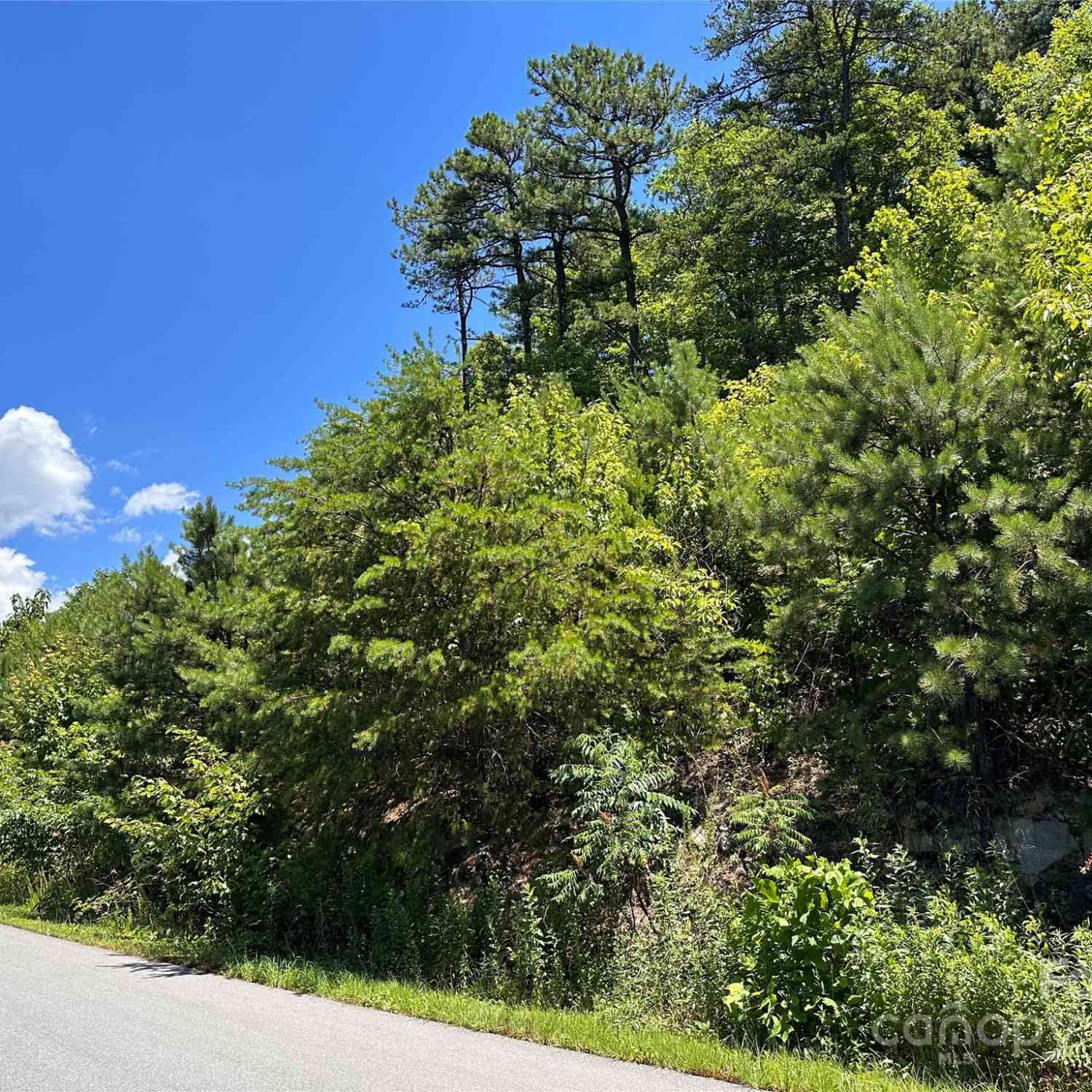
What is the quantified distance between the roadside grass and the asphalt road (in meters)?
0.15

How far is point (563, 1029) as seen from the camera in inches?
239

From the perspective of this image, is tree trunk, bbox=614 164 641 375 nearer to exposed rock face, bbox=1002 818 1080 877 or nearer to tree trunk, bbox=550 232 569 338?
tree trunk, bbox=550 232 569 338

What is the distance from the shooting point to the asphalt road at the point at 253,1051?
16.5 feet

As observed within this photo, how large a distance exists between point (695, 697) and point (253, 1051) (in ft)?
18.6

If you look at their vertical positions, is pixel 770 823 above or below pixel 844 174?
below

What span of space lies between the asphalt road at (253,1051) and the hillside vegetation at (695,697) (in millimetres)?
1275

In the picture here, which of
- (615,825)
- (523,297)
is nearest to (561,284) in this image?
(523,297)

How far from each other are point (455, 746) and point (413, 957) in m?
2.28

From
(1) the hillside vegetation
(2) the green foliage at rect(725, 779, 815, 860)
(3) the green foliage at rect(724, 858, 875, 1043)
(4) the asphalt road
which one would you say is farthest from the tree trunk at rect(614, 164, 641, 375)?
(4) the asphalt road

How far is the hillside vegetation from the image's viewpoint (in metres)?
6.37

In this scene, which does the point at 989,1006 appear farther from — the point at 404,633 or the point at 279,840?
the point at 279,840

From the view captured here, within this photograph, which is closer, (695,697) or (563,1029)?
(563,1029)

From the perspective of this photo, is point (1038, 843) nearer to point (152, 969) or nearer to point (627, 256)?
point (152, 969)

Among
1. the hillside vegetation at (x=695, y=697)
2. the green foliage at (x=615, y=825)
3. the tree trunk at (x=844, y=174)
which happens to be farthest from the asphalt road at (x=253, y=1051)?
the tree trunk at (x=844, y=174)
